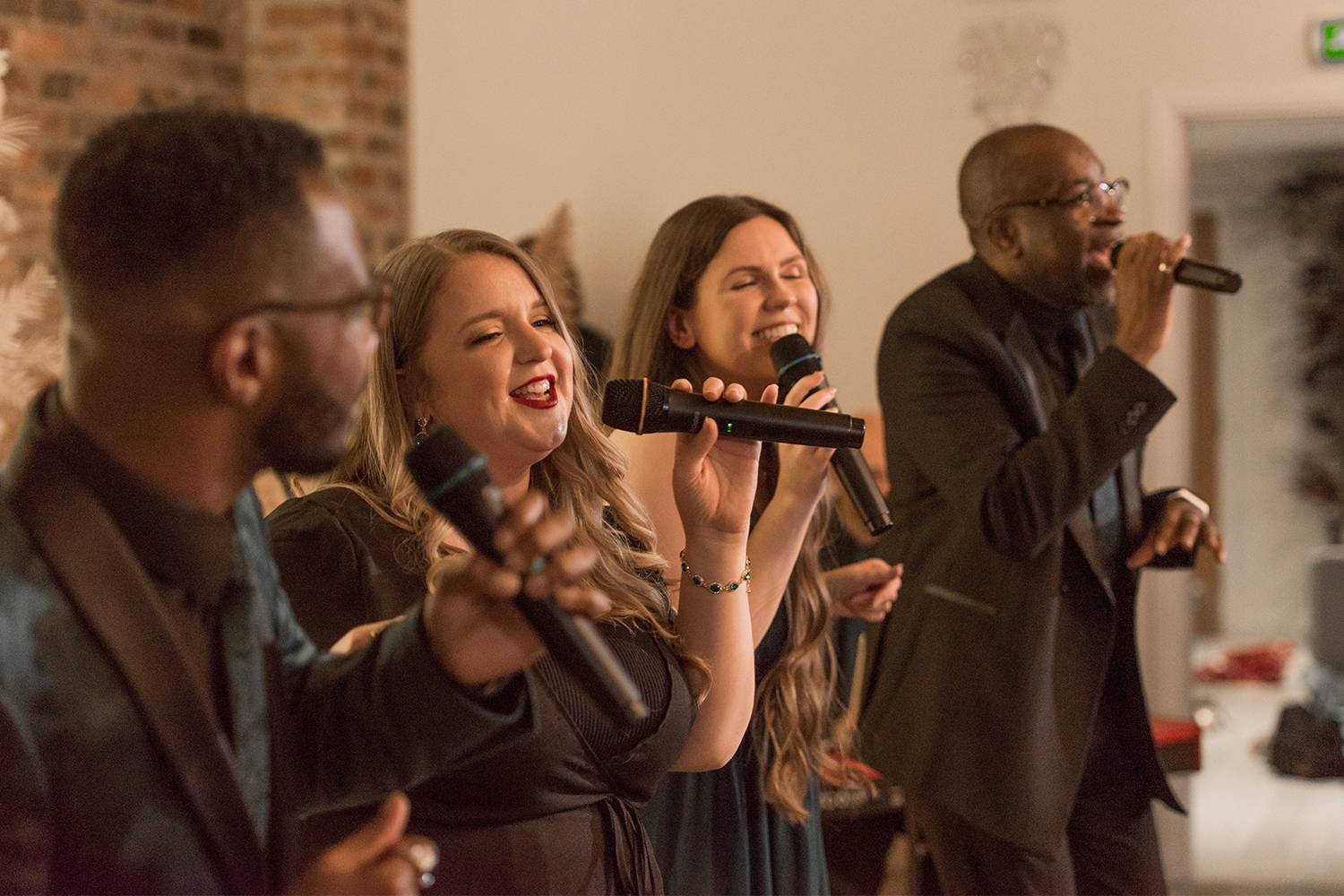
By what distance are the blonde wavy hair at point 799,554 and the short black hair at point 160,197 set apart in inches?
54.0

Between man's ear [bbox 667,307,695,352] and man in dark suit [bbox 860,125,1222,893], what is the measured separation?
1.38 feet

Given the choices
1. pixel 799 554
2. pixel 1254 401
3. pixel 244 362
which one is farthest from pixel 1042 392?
pixel 1254 401

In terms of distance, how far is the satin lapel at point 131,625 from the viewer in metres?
0.93

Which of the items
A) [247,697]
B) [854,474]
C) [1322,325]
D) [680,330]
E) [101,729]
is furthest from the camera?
[1322,325]

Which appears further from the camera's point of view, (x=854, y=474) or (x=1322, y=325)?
(x=1322, y=325)

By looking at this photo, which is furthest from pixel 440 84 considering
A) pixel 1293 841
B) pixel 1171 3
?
pixel 1293 841

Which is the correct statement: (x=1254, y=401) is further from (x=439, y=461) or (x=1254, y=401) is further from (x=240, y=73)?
(x=439, y=461)

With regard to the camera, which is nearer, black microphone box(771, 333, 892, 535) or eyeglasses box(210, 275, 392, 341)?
eyeglasses box(210, 275, 392, 341)

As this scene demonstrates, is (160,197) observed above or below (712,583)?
above

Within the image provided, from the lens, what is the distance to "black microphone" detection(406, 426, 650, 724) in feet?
3.39

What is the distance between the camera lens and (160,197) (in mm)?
956

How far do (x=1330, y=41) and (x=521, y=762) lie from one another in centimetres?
381

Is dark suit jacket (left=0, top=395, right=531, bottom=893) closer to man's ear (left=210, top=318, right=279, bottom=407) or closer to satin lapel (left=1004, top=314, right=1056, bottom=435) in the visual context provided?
man's ear (left=210, top=318, right=279, bottom=407)

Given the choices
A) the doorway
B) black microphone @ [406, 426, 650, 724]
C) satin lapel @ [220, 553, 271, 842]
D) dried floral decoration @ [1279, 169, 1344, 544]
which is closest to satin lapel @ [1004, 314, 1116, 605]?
black microphone @ [406, 426, 650, 724]
